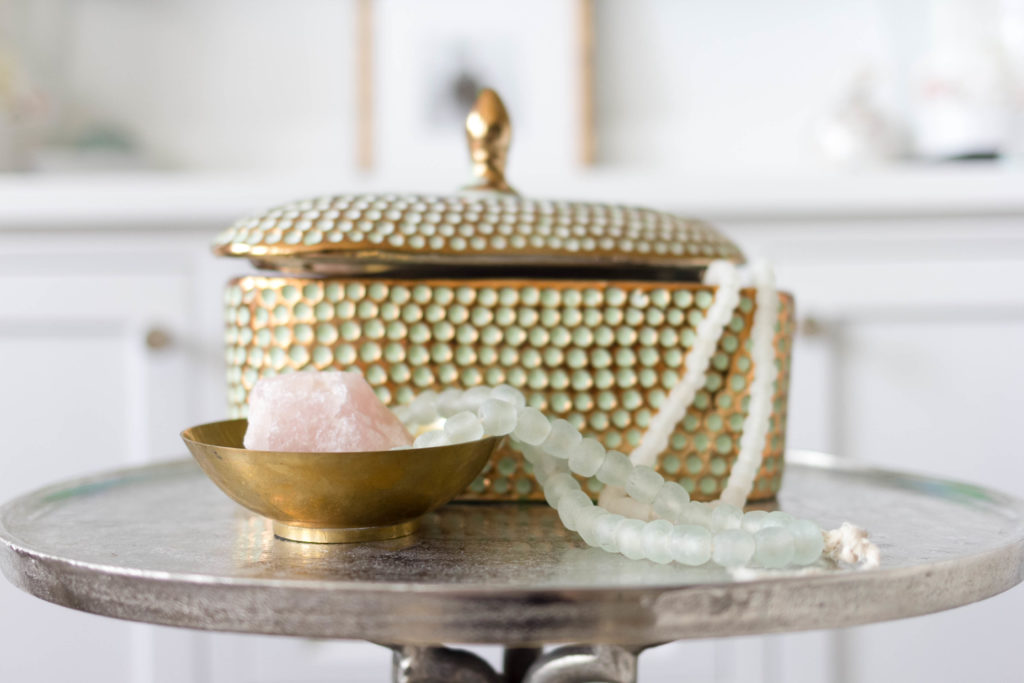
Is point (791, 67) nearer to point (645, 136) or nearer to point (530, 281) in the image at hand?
point (645, 136)

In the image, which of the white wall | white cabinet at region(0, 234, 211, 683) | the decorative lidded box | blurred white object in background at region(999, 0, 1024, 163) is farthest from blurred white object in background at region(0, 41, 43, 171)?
blurred white object in background at region(999, 0, 1024, 163)

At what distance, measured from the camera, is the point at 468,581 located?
0.29 m

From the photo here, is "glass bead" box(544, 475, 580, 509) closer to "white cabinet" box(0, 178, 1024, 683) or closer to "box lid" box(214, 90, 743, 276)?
"box lid" box(214, 90, 743, 276)

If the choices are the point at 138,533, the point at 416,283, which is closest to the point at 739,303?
the point at 416,283

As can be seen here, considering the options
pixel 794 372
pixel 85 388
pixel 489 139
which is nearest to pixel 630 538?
pixel 489 139

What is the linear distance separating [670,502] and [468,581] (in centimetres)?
11

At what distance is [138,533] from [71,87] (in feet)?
3.39

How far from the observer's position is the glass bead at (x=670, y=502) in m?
0.37

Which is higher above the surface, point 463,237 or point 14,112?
point 14,112

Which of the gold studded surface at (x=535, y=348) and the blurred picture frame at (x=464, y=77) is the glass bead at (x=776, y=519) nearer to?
the gold studded surface at (x=535, y=348)

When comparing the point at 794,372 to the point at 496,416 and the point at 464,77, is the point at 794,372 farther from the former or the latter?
the point at 496,416

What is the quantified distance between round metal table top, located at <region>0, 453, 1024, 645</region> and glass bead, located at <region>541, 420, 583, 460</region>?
3 cm

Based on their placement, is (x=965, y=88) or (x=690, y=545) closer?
(x=690, y=545)

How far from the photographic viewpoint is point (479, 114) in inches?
19.5
